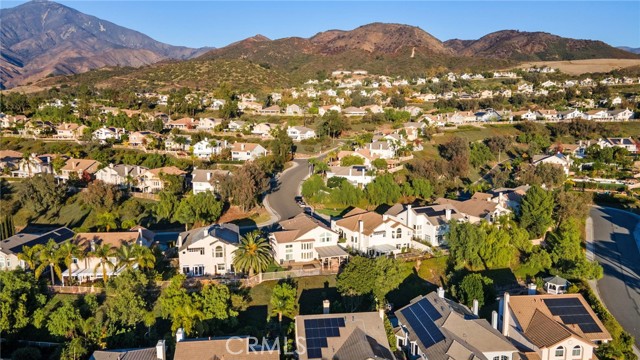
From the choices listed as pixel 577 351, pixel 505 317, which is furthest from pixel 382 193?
pixel 577 351

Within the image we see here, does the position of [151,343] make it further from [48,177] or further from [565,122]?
[565,122]

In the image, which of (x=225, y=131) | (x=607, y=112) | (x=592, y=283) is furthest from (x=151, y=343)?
(x=607, y=112)

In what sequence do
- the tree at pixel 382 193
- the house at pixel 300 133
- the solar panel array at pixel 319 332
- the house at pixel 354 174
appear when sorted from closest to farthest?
the solar panel array at pixel 319 332, the tree at pixel 382 193, the house at pixel 354 174, the house at pixel 300 133

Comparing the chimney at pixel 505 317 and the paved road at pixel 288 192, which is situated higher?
the paved road at pixel 288 192

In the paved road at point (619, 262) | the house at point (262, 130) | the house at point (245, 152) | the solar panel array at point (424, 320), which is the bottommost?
the paved road at point (619, 262)

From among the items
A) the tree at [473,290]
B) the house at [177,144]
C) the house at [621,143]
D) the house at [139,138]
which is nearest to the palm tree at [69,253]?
the tree at [473,290]

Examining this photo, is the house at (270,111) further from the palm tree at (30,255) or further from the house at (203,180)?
the palm tree at (30,255)

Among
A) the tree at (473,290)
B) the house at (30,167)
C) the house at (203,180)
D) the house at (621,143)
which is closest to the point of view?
the tree at (473,290)
